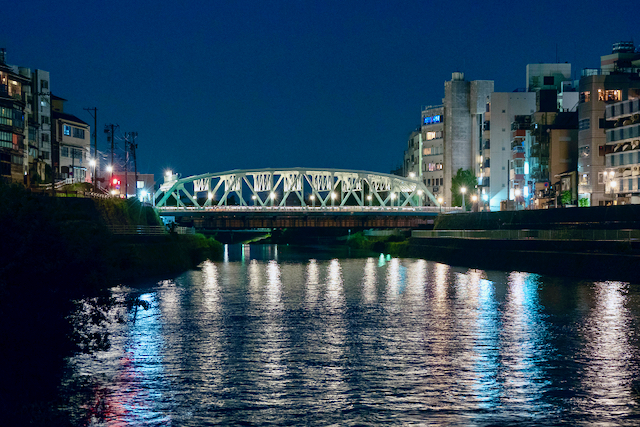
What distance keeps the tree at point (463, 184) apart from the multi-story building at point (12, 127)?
93.9 metres

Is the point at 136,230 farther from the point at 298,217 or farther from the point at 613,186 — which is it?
the point at 613,186

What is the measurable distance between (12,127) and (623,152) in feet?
256

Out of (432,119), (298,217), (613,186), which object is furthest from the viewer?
(432,119)

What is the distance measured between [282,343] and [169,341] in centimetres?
506

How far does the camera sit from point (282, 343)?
31734mm

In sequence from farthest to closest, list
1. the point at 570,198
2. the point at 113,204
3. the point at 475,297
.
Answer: the point at 570,198 < the point at 113,204 < the point at 475,297

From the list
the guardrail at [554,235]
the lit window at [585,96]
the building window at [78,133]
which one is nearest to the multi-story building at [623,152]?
the lit window at [585,96]

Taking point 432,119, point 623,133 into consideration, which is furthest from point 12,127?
point 432,119

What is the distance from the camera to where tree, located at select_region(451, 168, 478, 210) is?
156m

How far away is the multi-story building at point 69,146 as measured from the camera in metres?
115

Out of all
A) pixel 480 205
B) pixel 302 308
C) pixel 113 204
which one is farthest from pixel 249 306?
pixel 480 205

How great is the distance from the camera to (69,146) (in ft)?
389

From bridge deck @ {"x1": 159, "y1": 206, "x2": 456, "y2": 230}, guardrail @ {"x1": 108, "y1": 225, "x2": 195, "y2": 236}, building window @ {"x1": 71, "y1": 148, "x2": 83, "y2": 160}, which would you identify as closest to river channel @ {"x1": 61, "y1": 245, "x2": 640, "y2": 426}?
guardrail @ {"x1": 108, "y1": 225, "x2": 195, "y2": 236}

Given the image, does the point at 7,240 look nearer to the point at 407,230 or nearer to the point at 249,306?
the point at 249,306
